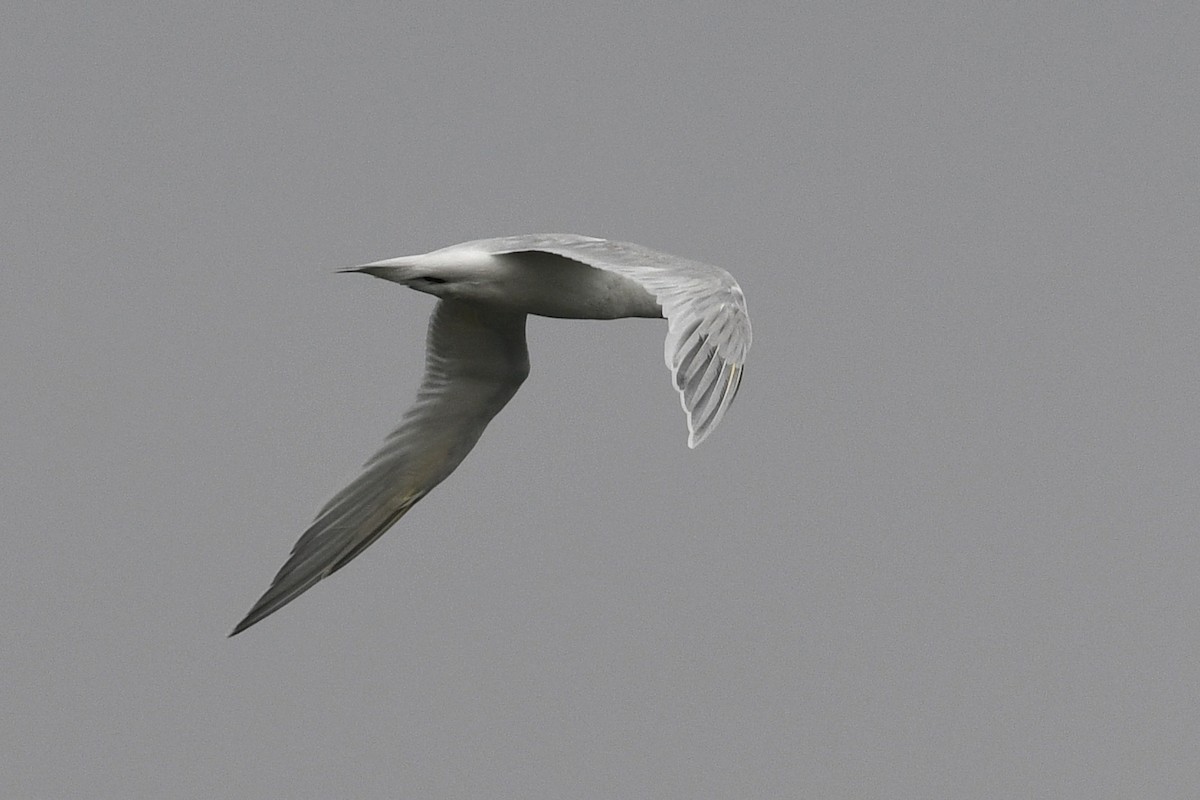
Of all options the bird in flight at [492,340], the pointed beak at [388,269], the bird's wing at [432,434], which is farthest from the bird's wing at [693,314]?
the bird's wing at [432,434]

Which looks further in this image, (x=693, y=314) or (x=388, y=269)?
(x=388, y=269)

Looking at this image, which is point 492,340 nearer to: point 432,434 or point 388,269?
point 432,434

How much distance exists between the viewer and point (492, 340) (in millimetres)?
10516

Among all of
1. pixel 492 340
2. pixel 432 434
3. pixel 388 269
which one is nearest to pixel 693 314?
pixel 388 269

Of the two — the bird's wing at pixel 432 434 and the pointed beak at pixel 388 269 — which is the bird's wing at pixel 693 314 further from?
the bird's wing at pixel 432 434

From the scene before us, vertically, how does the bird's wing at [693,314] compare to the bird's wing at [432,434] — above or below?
above

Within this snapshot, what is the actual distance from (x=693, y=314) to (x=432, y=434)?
3.45 meters

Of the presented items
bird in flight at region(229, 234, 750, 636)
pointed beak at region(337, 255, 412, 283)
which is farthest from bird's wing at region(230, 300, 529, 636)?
pointed beak at region(337, 255, 412, 283)

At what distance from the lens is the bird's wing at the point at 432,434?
10281mm

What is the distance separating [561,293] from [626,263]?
40.9 inches

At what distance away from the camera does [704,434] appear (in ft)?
22.4

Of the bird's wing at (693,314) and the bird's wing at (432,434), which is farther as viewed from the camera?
the bird's wing at (432,434)

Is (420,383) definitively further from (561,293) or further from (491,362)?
(561,293)

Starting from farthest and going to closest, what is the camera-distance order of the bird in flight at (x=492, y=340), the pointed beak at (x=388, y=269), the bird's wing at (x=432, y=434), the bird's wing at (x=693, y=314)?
the bird's wing at (x=432, y=434), the pointed beak at (x=388, y=269), the bird in flight at (x=492, y=340), the bird's wing at (x=693, y=314)
